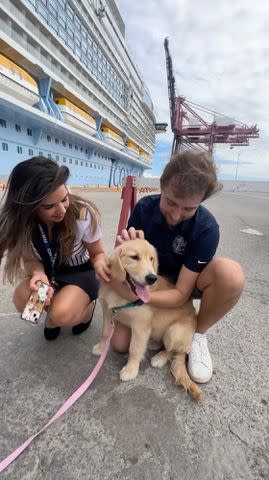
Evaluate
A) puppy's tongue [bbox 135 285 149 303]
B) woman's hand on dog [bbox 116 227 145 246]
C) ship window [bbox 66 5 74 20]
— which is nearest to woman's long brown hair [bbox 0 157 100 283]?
woman's hand on dog [bbox 116 227 145 246]

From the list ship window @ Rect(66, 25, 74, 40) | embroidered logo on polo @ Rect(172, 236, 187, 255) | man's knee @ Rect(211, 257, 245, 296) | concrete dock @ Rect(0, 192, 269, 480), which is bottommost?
concrete dock @ Rect(0, 192, 269, 480)

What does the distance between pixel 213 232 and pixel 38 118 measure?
60.3 ft

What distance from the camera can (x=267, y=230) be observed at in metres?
7.46

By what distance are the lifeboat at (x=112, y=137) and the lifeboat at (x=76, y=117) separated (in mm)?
3706

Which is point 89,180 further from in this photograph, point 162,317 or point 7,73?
point 162,317

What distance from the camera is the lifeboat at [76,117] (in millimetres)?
20859

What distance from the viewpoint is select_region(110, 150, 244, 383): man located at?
155cm

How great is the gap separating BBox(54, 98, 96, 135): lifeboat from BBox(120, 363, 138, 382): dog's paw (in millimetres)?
22019

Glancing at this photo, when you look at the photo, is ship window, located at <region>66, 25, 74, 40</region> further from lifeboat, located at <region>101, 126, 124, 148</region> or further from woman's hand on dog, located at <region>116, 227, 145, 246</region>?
woman's hand on dog, located at <region>116, 227, 145, 246</region>

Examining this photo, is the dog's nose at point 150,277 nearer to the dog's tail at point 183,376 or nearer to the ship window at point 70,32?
the dog's tail at point 183,376

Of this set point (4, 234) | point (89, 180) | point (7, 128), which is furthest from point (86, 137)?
point (4, 234)

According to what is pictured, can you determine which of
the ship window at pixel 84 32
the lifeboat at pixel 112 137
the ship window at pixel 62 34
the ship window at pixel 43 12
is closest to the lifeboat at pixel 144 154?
the lifeboat at pixel 112 137

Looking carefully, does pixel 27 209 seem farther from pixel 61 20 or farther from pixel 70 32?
pixel 70 32

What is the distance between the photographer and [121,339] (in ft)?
6.18
